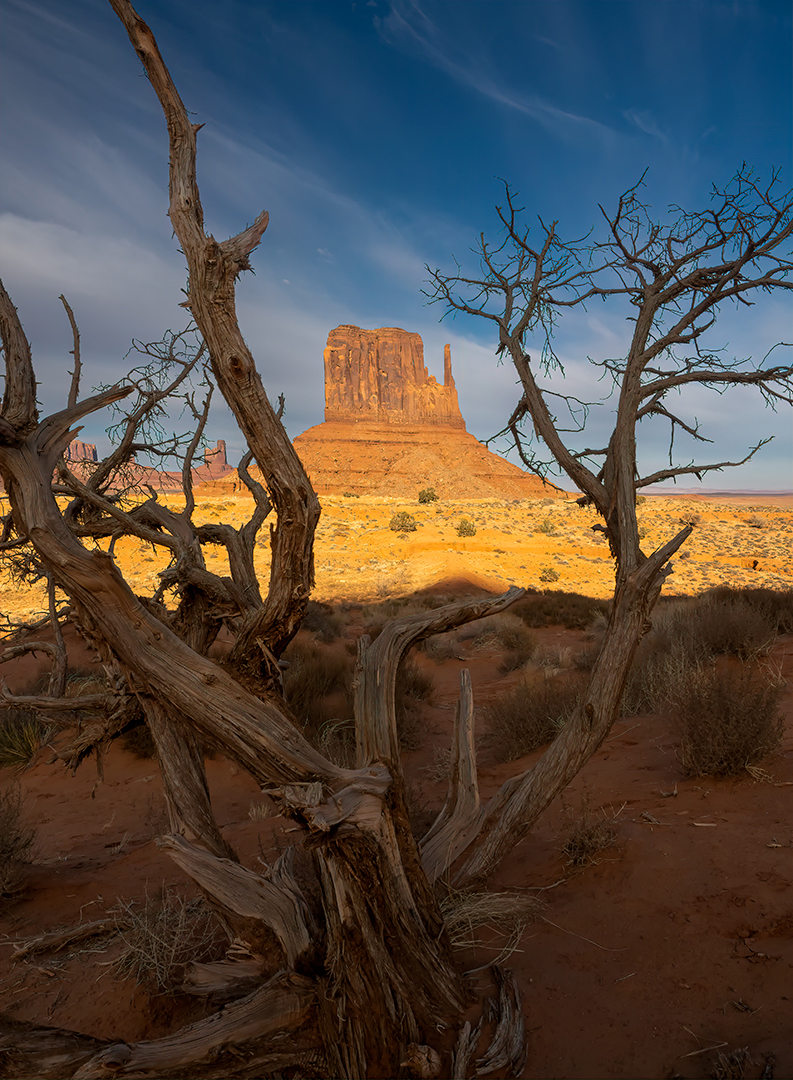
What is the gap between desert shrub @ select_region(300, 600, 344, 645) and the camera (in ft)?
42.5

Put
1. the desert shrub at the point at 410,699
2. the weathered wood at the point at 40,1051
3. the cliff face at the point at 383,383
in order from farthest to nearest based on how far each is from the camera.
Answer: the cliff face at the point at 383,383 → the desert shrub at the point at 410,699 → the weathered wood at the point at 40,1051

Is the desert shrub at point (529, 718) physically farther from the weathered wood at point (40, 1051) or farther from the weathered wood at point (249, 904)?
the weathered wood at point (40, 1051)

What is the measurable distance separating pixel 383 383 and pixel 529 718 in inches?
4305

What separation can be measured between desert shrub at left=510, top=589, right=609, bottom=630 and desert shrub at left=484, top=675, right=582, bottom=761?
726 cm

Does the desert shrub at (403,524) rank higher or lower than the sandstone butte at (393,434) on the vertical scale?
lower

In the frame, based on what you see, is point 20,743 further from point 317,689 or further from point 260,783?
point 260,783

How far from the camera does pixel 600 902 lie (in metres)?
3.24

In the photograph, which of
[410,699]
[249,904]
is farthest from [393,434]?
[249,904]

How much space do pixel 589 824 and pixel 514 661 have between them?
6735mm

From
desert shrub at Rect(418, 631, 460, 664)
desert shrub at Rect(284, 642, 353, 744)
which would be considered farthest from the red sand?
desert shrub at Rect(418, 631, 460, 664)

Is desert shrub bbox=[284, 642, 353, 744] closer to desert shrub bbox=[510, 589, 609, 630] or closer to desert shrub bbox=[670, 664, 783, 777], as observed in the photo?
desert shrub bbox=[670, 664, 783, 777]

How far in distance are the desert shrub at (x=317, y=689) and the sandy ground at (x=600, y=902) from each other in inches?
43.5

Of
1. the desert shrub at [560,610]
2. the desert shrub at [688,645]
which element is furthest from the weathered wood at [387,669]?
the desert shrub at [560,610]

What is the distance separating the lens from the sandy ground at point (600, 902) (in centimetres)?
240
